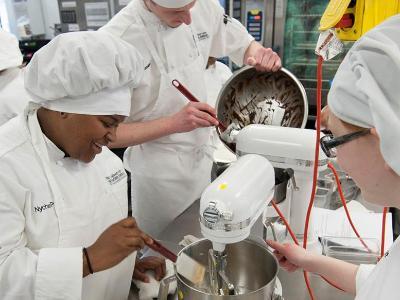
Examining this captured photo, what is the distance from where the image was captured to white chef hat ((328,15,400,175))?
53 centimetres

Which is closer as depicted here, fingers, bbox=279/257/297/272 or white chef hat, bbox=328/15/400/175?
white chef hat, bbox=328/15/400/175

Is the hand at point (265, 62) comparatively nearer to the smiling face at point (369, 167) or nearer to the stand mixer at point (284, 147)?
the stand mixer at point (284, 147)

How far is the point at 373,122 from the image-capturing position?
0.56 meters

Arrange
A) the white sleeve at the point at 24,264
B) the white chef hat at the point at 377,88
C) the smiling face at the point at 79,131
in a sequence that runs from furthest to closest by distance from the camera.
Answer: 1. the smiling face at the point at 79,131
2. the white sleeve at the point at 24,264
3. the white chef hat at the point at 377,88

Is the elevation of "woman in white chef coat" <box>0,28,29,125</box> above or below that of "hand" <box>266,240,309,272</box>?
above

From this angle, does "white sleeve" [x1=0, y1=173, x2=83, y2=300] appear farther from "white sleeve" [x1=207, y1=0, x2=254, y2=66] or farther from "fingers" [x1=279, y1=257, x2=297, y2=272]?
"white sleeve" [x1=207, y1=0, x2=254, y2=66]

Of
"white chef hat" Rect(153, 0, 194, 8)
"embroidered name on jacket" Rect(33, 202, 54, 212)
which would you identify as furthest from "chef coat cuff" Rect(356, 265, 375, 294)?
"white chef hat" Rect(153, 0, 194, 8)

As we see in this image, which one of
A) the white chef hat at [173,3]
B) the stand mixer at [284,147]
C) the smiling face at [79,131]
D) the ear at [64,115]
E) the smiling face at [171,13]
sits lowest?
the stand mixer at [284,147]

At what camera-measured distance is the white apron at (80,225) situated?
33.8 inches

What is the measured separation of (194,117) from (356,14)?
0.65 m

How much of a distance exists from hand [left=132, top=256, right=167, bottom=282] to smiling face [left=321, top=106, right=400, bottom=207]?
2.00 ft

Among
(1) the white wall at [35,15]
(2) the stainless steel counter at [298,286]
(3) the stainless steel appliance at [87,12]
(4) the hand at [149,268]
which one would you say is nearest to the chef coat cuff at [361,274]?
(2) the stainless steel counter at [298,286]

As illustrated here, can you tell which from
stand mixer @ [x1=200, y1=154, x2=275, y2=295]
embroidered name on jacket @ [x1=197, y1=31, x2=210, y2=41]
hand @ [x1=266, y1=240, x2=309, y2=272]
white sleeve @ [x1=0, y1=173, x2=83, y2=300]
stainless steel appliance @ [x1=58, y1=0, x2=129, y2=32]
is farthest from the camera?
stainless steel appliance @ [x1=58, y1=0, x2=129, y2=32]

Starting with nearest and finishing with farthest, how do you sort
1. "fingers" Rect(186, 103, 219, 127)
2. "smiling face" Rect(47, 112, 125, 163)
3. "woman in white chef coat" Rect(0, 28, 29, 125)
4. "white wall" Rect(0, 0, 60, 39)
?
"smiling face" Rect(47, 112, 125, 163) → "fingers" Rect(186, 103, 219, 127) → "woman in white chef coat" Rect(0, 28, 29, 125) → "white wall" Rect(0, 0, 60, 39)
